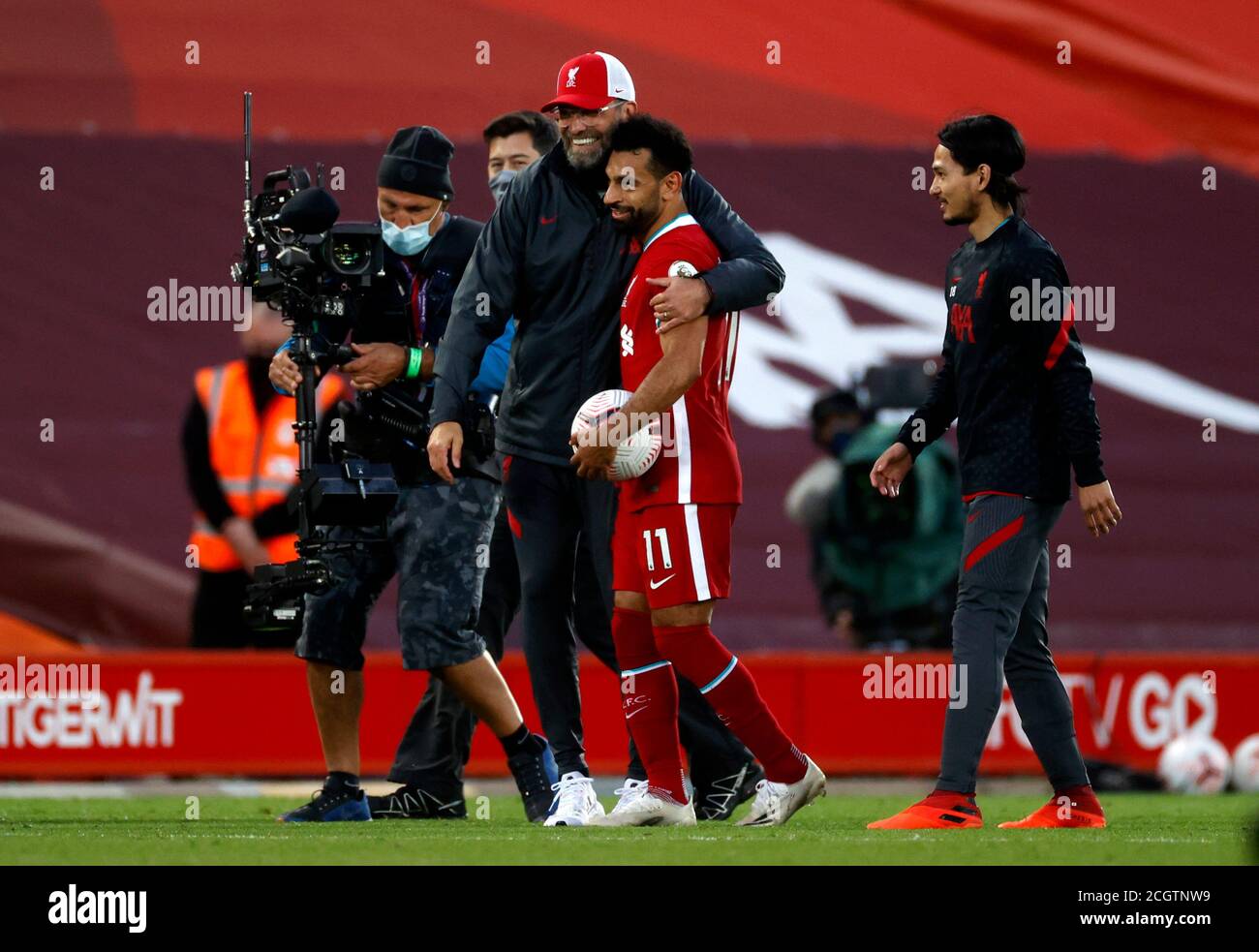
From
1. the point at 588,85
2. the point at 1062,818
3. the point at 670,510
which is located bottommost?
the point at 1062,818

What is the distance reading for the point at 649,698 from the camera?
6.34 metres

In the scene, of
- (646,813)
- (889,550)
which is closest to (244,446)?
(889,550)

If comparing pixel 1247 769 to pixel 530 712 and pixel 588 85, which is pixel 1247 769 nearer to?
pixel 530 712

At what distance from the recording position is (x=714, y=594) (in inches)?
242

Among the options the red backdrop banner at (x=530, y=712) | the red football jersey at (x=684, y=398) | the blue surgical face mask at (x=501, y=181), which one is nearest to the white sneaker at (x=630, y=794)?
the red football jersey at (x=684, y=398)

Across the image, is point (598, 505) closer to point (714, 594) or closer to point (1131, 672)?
point (714, 594)

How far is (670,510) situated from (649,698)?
59 cm

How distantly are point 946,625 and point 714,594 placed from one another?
4.94m

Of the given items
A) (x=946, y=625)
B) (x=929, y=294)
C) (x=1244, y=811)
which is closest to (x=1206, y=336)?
(x=929, y=294)

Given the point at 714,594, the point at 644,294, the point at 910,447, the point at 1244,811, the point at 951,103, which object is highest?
the point at 951,103

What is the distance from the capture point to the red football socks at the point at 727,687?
20.0ft

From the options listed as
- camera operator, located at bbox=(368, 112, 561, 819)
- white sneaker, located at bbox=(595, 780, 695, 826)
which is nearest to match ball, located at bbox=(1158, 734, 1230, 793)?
camera operator, located at bbox=(368, 112, 561, 819)

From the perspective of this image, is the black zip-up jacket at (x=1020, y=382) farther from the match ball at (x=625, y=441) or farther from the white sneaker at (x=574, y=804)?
the white sneaker at (x=574, y=804)
